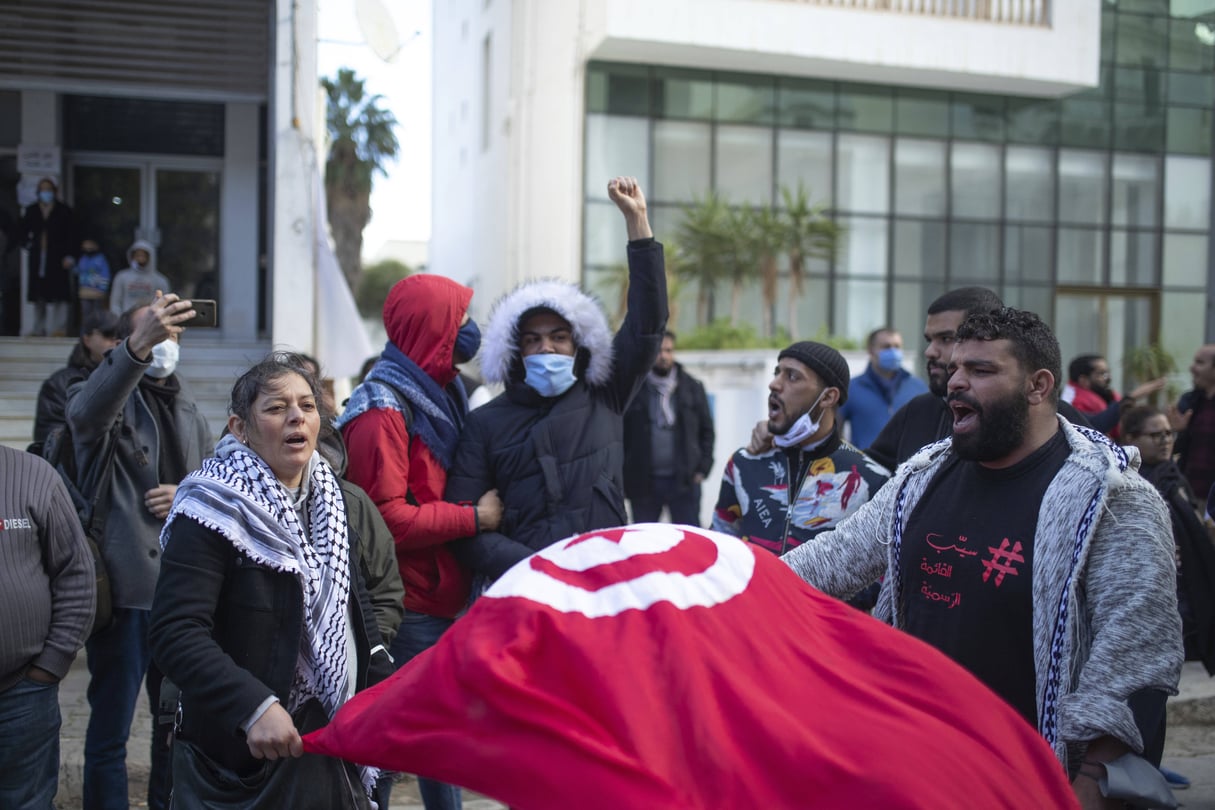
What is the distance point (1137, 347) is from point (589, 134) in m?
13.2

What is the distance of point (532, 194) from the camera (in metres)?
21.2

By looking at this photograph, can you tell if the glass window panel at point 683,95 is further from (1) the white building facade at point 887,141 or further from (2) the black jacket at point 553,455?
(2) the black jacket at point 553,455

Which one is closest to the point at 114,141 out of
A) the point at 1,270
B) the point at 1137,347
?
the point at 1,270

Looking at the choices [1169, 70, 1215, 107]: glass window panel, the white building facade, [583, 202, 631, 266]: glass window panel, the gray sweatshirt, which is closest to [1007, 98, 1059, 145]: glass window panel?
the white building facade

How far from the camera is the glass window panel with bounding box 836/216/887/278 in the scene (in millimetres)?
23453

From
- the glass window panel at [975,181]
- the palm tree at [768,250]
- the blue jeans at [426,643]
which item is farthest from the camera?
the glass window panel at [975,181]

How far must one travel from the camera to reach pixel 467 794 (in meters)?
5.44

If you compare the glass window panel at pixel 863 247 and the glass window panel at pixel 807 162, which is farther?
the glass window panel at pixel 863 247

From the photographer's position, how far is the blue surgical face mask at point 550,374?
409 centimetres

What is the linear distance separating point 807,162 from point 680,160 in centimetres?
276

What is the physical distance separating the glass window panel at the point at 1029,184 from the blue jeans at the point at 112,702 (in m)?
23.0

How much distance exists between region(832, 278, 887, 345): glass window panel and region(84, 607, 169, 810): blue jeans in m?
20.2

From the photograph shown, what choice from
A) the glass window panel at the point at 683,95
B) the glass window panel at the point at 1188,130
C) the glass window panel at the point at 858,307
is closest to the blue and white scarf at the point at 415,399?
the glass window panel at the point at 683,95

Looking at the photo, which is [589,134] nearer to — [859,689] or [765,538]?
[765,538]
